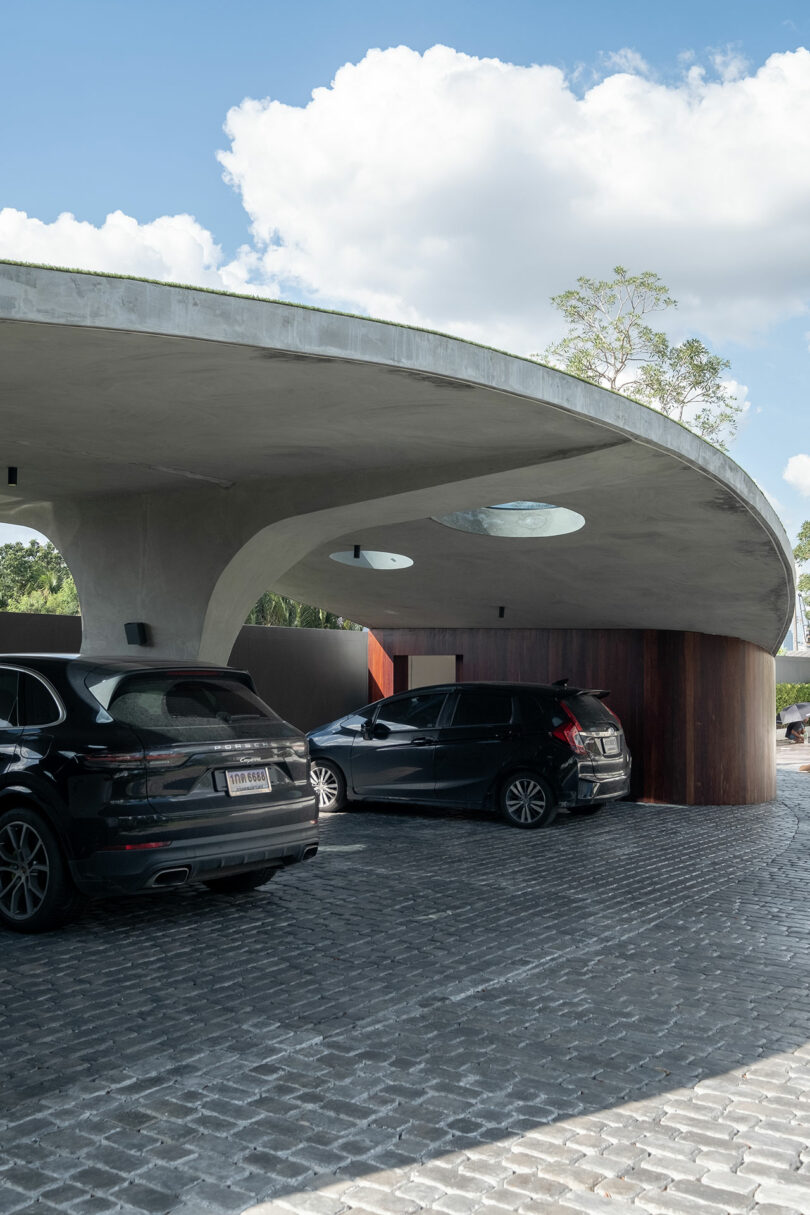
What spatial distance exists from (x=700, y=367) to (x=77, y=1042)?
36448 mm

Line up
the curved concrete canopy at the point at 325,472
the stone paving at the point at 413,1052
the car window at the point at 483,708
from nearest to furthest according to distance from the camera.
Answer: the stone paving at the point at 413,1052 → the curved concrete canopy at the point at 325,472 → the car window at the point at 483,708

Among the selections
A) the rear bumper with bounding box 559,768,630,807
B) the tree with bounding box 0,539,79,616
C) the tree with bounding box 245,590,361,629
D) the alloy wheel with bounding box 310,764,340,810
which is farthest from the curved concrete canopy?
the tree with bounding box 0,539,79,616

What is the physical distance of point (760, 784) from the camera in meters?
15.3

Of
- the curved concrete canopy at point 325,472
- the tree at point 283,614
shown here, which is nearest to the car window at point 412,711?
the curved concrete canopy at point 325,472

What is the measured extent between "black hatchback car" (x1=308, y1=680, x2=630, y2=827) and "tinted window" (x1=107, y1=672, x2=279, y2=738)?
4865mm

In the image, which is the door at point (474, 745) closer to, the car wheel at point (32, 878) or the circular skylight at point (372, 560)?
the circular skylight at point (372, 560)

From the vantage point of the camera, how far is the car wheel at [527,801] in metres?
11.5

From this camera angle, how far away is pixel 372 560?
15133mm

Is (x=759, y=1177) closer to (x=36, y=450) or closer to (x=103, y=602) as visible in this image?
(x=36, y=450)

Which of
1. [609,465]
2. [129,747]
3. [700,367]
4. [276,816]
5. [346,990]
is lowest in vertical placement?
[346,990]

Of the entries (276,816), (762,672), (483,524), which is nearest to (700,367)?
(762,672)

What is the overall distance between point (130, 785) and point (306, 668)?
1217 centimetres

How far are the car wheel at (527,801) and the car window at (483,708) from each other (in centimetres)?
66

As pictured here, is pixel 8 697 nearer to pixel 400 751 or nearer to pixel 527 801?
pixel 400 751
